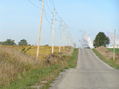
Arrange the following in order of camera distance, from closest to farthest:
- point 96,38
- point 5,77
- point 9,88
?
point 9,88, point 5,77, point 96,38

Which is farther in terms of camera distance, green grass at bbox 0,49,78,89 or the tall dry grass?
the tall dry grass

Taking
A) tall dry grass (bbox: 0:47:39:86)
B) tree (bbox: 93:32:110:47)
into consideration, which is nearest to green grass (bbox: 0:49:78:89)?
A: tall dry grass (bbox: 0:47:39:86)

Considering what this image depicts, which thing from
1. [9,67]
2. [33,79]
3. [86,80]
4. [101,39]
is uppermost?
[101,39]

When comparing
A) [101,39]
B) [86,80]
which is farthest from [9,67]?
[101,39]

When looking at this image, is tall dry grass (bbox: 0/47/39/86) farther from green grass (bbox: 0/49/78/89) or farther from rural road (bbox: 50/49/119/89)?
rural road (bbox: 50/49/119/89)

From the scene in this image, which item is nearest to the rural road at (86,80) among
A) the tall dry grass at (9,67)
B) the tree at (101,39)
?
the tall dry grass at (9,67)

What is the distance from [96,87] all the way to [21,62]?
861cm

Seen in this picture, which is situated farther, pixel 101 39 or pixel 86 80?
pixel 101 39

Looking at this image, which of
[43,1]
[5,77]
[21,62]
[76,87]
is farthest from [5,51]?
[43,1]

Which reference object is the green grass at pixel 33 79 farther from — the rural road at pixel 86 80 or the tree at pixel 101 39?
the tree at pixel 101 39

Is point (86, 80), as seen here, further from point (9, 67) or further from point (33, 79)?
point (9, 67)

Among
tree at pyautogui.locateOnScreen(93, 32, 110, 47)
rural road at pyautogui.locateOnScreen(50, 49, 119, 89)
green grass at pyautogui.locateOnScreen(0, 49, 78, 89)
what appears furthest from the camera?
tree at pyautogui.locateOnScreen(93, 32, 110, 47)

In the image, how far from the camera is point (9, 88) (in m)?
11.8

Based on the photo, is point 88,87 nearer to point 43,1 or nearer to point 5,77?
point 5,77
